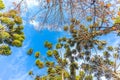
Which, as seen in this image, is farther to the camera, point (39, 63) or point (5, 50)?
point (5, 50)

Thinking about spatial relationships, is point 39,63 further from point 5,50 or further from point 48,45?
point 5,50

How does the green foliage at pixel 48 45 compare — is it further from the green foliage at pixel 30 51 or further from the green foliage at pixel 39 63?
the green foliage at pixel 39 63

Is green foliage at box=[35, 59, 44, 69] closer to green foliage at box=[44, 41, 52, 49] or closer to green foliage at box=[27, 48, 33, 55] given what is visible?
green foliage at box=[27, 48, 33, 55]

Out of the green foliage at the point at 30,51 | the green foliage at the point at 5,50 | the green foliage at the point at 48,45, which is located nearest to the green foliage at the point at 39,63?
the green foliage at the point at 30,51

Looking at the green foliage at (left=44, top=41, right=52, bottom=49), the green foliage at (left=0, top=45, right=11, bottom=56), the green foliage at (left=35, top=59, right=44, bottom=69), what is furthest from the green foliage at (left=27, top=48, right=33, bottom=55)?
the green foliage at (left=0, top=45, right=11, bottom=56)

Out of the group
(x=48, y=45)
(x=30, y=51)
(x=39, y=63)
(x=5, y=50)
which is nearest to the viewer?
(x=30, y=51)

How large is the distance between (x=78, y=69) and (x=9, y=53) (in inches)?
174

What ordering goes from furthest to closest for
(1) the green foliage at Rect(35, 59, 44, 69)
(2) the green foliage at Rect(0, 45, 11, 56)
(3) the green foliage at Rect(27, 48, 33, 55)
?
1. (2) the green foliage at Rect(0, 45, 11, 56)
2. (1) the green foliage at Rect(35, 59, 44, 69)
3. (3) the green foliage at Rect(27, 48, 33, 55)

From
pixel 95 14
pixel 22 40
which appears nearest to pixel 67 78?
pixel 22 40

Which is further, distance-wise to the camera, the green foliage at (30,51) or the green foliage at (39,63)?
the green foliage at (39,63)

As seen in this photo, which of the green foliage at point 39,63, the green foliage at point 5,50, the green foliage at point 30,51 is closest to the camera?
the green foliage at point 30,51

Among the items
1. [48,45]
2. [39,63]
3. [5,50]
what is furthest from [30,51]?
[5,50]

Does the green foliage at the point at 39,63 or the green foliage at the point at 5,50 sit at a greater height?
the green foliage at the point at 5,50

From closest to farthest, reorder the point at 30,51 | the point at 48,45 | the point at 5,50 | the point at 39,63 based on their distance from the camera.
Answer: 1. the point at 30,51
2. the point at 48,45
3. the point at 39,63
4. the point at 5,50
